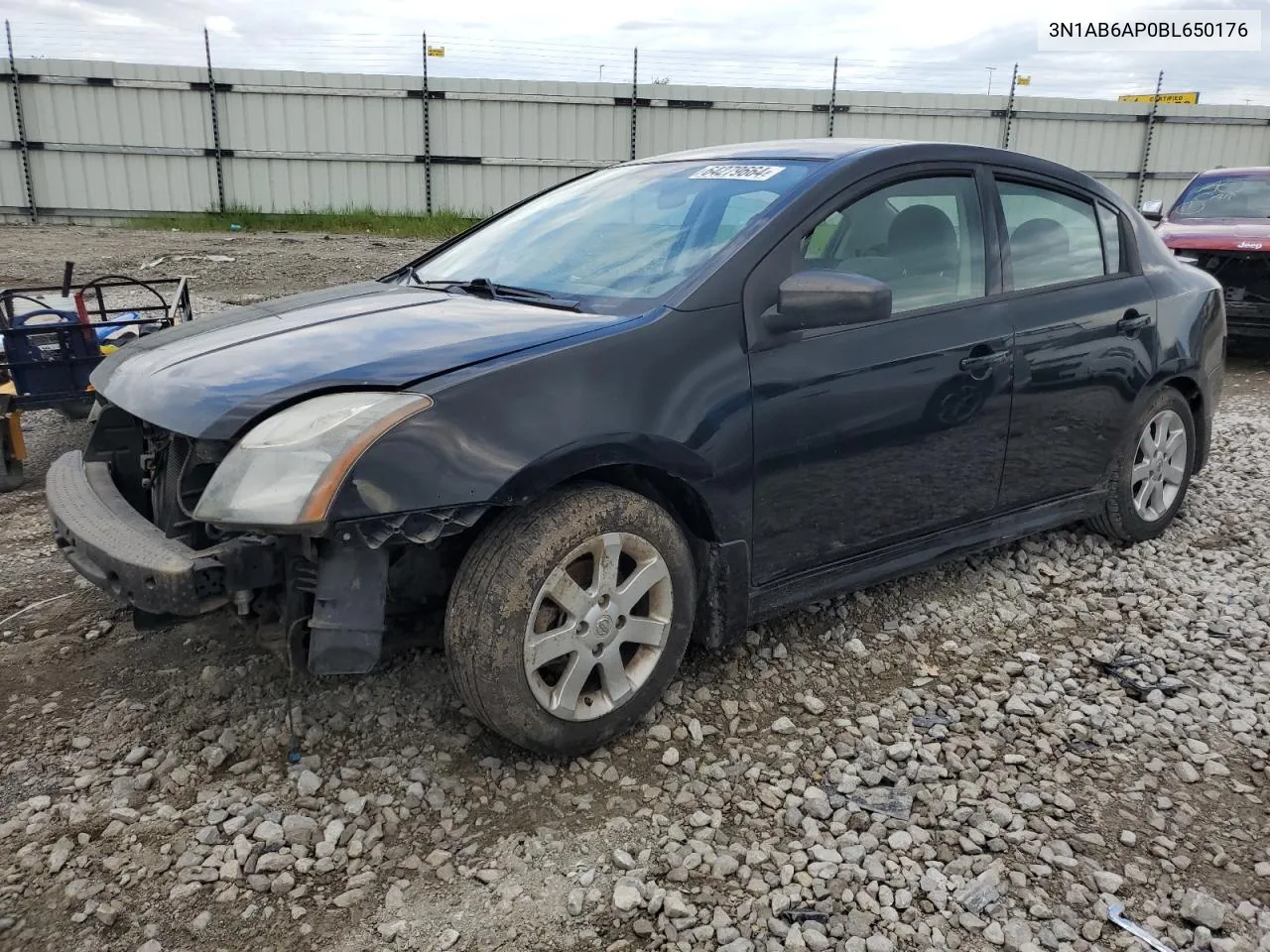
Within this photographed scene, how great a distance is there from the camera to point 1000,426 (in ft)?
Result: 11.3

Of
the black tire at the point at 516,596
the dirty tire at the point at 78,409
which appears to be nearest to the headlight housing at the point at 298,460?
the black tire at the point at 516,596

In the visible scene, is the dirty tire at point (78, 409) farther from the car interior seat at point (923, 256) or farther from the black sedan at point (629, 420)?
the car interior seat at point (923, 256)

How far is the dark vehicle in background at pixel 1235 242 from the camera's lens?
8.00 m

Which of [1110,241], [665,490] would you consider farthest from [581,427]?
[1110,241]

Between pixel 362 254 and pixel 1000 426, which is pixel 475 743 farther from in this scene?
pixel 362 254

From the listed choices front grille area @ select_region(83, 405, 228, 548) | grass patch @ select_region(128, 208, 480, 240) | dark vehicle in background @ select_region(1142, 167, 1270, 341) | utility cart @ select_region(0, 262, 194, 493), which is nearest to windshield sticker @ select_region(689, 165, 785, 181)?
front grille area @ select_region(83, 405, 228, 548)

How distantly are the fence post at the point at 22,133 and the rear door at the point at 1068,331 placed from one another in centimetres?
1704

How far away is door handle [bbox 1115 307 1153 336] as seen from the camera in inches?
152

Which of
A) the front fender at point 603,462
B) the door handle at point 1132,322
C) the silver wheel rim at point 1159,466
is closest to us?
the front fender at point 603,462

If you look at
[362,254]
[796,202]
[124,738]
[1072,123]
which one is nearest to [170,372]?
[124,738]

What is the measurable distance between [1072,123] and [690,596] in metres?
19.2

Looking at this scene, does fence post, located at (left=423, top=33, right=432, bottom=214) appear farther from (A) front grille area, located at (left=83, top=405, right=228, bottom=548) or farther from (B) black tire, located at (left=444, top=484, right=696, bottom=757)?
(B) black tire, located at (left=444, top=484, right=696, bottom=757)

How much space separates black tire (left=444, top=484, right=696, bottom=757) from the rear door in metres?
1.72

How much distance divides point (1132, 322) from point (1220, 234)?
17.8 ft
